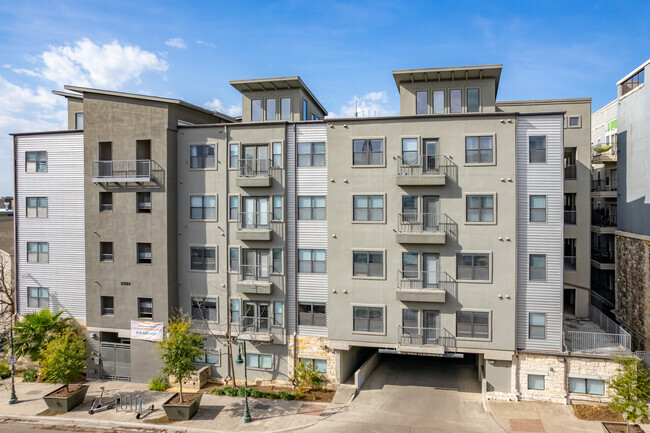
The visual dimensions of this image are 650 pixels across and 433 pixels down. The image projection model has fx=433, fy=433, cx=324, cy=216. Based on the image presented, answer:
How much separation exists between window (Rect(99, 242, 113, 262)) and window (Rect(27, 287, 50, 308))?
16.8 ft

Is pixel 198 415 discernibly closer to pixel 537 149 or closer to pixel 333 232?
pixel 333 232

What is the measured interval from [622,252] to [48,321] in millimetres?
36788

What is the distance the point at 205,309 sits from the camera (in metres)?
25.8

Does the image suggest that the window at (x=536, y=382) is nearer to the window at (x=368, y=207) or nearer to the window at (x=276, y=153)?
the window at (x=368, y=207)

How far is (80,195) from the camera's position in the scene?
2720cm

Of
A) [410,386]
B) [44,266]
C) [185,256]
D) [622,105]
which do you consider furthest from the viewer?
[622,105]

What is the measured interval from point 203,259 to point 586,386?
70.4 ft

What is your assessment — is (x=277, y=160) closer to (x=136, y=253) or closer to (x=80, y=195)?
(x=136, y=253)

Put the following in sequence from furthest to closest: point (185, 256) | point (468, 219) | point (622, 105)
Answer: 1. point (622, 105)
2. point (185, 256)
3. point (468, 219)

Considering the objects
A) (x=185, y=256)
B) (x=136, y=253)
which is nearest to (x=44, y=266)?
(x=136, y=253)

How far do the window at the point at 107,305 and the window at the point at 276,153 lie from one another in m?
13.2

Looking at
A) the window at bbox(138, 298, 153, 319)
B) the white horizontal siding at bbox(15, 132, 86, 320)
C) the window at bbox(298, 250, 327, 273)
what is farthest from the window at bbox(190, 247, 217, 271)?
the white horizontal siding at bbox(15, 132, 86, 320)

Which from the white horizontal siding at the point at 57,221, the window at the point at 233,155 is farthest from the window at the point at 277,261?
the white horizontal siding at the point at 57,221

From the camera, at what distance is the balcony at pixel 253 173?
2412 centimetres
